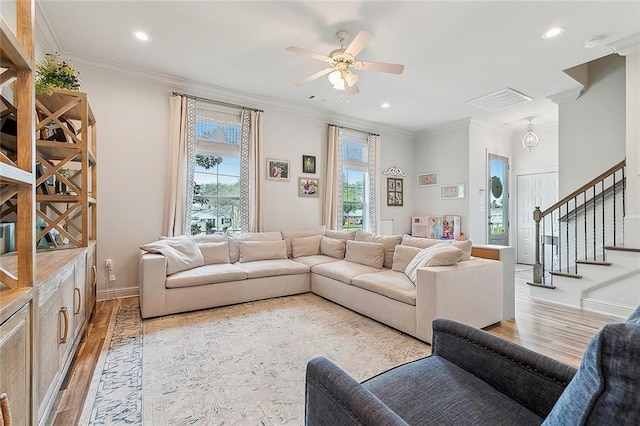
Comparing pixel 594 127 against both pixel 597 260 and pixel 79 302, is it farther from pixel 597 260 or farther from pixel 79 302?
pixel 79 302

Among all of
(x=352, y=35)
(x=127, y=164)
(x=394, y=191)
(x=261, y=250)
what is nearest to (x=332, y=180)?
(x=394, y=191)

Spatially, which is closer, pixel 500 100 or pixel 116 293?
pixel 116 293

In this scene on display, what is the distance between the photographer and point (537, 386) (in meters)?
1.07

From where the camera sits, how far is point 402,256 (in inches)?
137

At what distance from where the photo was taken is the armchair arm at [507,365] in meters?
1.04

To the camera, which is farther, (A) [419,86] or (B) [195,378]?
(A) [419,86]

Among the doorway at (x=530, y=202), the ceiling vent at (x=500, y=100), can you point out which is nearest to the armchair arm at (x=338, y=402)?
the ceiling vent at (x=500, y=100)

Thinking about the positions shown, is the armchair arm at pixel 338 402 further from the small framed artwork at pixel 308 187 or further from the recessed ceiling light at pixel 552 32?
the small framed artwork at pixel 308 187

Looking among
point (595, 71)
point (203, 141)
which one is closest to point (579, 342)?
point (595, 71)

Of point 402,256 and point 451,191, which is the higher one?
point 451,191

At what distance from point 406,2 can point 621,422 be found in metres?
3.04

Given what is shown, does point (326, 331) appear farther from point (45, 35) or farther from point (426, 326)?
point (45, 35)

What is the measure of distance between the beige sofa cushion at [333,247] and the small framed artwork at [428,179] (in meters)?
3.16

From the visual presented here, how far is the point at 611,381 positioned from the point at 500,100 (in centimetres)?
542
